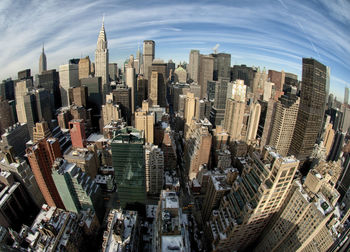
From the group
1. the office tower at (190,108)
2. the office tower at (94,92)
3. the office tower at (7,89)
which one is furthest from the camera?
the office tower at (94,92)

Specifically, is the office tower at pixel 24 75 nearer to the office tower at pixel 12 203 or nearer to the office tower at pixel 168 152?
the office tower at pixel 12 203

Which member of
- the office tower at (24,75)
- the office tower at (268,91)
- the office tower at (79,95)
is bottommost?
the office tower at (79,95)

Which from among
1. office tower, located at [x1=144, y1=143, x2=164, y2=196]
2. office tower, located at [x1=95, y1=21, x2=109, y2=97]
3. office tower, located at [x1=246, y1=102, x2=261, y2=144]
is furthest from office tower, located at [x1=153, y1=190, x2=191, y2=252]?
office tower, located at [x1=95, y1=21, x2=109, y2=97]

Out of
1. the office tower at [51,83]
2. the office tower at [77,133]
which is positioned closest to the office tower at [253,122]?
the office tower at [77,133]

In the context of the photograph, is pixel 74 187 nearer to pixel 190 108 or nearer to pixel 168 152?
pixel 168 152

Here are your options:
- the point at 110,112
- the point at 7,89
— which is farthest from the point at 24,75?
the point at 110,112
